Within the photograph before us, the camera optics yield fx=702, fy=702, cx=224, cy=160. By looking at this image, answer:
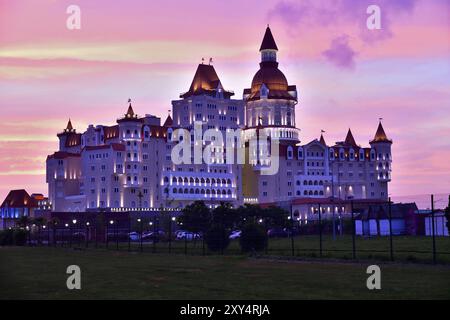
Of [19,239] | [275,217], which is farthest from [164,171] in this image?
[19,239]

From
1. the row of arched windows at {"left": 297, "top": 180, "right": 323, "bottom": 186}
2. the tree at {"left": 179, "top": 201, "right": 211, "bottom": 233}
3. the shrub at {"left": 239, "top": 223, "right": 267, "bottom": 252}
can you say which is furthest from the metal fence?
the row of arched windows at {"left": 297, "top": 180, "right": 323, "bottom": 186}

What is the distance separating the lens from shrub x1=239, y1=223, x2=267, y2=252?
55.8 metres

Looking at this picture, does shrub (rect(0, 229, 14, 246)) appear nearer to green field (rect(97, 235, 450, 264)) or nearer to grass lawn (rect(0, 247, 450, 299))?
green field (rect(97, 235, 450, 264))

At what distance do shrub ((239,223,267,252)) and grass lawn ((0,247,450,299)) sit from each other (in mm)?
12315

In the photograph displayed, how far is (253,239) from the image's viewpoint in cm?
5584

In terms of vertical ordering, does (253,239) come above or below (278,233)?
above

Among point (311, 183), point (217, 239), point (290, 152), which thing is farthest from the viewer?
point (290, 152)

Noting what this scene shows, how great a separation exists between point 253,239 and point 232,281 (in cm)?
2483

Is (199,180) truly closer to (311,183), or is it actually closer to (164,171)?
(164,171)

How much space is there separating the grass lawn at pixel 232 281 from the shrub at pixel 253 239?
12315 mm

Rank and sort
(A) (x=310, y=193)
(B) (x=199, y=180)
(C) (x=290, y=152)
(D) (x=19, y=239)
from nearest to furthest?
(D) (x=19, y=239) < (B) (x=199, y=180) < (A) (x=310, y=193) < (C) (x=290, y=152)

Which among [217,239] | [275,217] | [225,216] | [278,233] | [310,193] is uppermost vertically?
[310,193]

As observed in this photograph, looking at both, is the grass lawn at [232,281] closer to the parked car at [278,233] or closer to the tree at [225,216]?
the tree at [225,216]

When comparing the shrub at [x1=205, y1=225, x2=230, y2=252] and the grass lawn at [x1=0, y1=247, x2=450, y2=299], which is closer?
the grass lawn at [x1=0, y1=247, x2=450, y2=299]
